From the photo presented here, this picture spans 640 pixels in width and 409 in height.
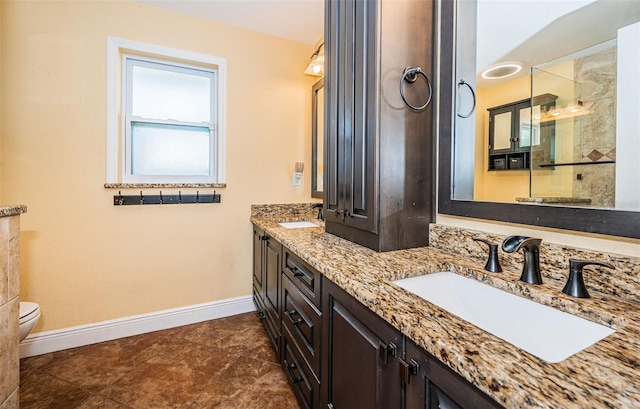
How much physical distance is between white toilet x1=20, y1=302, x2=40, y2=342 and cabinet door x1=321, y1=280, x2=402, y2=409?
174 cm

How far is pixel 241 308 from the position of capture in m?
2.55

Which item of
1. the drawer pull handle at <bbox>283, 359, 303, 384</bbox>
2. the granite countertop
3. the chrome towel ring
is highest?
the chrome towel ring

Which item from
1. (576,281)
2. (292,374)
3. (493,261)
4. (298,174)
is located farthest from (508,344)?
(298,174)

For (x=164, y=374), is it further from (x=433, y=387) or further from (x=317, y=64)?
(x=317, y=64)

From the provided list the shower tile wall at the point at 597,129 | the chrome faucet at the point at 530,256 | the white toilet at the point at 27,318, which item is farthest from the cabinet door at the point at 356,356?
the white toilet at the point at 27,318

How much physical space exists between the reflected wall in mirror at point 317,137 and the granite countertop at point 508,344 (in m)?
1.60

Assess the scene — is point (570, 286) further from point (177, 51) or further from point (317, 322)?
point (177, 51)

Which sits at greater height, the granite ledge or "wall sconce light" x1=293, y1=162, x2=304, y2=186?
"wall sconce light" x1=293, y1=162, x2=304, y2=186

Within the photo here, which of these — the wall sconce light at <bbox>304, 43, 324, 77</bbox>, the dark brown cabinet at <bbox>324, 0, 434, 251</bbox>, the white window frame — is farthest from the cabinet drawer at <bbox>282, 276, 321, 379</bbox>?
the wall sconce light at <bbox>304, 43, 324, 77</bbox>

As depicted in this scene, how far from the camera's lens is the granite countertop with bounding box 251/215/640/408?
410 mm

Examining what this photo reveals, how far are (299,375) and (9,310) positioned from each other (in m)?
1.39

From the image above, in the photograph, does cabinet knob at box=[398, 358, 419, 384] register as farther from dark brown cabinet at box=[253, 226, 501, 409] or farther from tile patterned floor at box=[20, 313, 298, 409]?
tile patterned floor at box=[20, 313, 298, 409]

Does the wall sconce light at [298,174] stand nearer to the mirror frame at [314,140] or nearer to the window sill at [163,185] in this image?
the mirror frame at [314,140]

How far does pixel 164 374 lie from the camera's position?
68.0 inches
